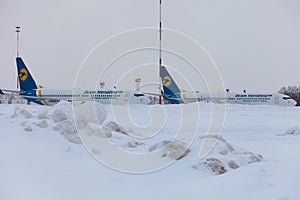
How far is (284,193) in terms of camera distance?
5.09m

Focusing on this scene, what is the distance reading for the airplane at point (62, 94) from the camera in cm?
3491

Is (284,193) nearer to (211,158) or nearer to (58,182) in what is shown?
(211,158)

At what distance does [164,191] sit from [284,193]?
1647 mm

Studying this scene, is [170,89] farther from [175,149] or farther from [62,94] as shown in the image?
[175,149]

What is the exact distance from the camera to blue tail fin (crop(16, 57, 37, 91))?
40.7 metres

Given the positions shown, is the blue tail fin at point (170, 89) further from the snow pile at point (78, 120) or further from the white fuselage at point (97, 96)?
the snow pile at point (78, 120)

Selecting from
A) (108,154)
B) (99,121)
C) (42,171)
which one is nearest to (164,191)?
(42,171)

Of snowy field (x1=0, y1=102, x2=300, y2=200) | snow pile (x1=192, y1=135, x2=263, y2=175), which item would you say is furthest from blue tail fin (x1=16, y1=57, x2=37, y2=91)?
snow pile (x1=192, y1=135, x2=263, y2=175)

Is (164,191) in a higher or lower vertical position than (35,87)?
→ lower

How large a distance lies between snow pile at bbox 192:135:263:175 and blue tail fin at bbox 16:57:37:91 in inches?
1404

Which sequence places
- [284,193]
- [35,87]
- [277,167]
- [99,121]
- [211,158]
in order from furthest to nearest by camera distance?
[35,87], [99,121], [211,158], [277,167], [284,193]

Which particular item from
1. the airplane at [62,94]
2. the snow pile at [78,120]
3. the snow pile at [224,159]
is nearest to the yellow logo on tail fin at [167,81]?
the airplane at [62,94]

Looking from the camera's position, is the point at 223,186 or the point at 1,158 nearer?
the point at 223,186

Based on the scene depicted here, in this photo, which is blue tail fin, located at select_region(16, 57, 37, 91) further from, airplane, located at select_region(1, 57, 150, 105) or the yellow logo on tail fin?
the yellow logo on tail fin
